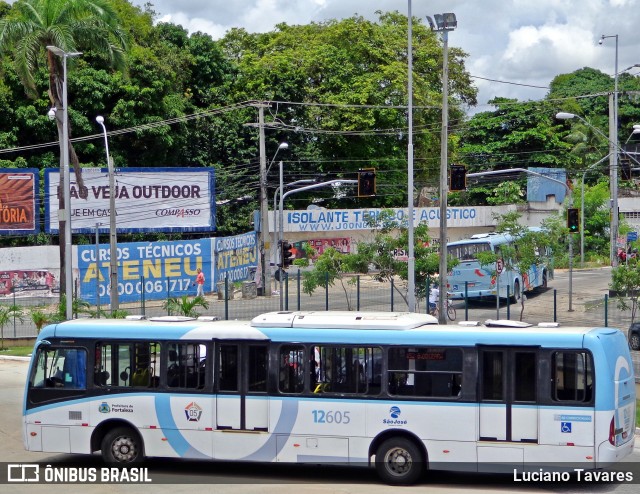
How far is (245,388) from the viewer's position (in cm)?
1487

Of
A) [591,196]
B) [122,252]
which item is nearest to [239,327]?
[122,252]

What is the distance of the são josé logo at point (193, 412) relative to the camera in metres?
15.0

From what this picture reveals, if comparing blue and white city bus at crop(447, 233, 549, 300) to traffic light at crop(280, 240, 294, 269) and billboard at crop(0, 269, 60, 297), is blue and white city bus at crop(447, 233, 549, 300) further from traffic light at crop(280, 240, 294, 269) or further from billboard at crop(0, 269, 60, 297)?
billboard at crop(0, 269, 60, 297)

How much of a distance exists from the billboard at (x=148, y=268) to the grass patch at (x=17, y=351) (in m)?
11.1

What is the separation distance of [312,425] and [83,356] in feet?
13.4

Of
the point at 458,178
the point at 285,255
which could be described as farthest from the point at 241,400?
the point at 285,255

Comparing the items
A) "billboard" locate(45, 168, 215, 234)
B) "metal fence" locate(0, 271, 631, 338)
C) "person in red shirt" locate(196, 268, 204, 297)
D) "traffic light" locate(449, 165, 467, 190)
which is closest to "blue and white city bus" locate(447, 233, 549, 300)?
"metal fence" locate(0, 271, 631, 338)

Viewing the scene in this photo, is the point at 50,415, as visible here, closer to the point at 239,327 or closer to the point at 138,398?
the point at 138,398

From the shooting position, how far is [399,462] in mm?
14094

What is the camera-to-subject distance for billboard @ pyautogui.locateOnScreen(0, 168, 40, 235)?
171ft

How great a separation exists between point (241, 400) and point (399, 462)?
8.72ft

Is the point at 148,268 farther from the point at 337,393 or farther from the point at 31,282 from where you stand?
the point at 337,393

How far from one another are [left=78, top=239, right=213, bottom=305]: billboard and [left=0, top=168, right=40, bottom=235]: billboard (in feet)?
15.9

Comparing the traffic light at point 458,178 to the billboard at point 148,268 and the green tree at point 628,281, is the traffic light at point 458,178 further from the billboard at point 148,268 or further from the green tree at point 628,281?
the billboard at point 148,268
